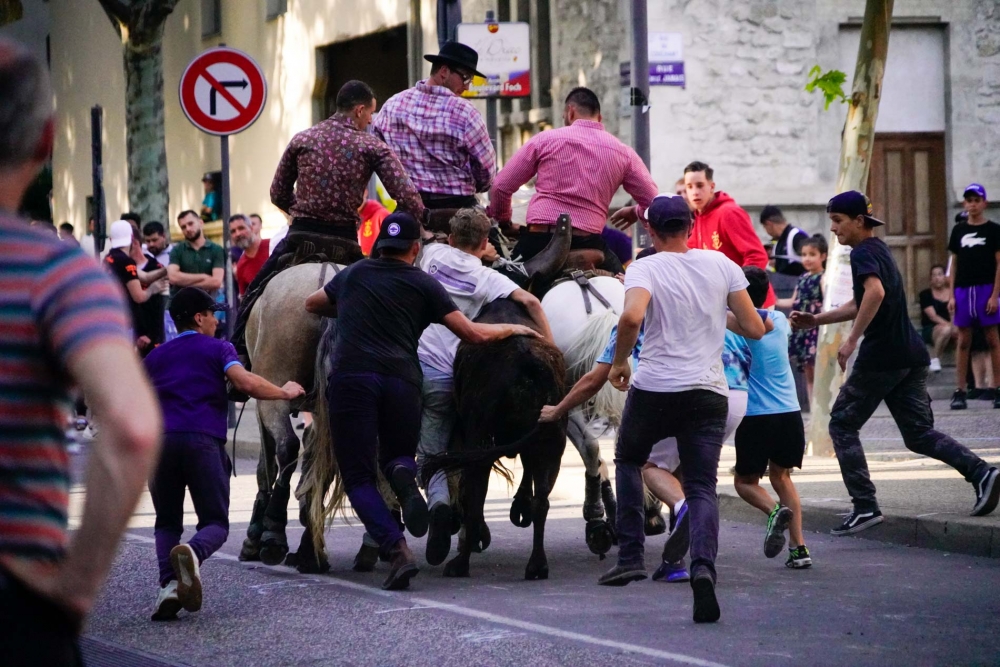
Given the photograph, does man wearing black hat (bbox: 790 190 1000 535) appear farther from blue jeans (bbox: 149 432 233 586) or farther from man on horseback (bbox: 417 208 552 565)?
blue jeans (bbox: 149 432 233 586)

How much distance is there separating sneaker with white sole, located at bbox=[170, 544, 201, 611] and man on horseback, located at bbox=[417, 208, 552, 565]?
164 centimetres

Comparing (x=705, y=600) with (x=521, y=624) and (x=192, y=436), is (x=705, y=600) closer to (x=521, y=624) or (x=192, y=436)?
(x=521, y=624)

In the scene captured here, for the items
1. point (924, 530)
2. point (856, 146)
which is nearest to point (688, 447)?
point (924, 530)

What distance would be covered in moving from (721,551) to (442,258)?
7.72 ft

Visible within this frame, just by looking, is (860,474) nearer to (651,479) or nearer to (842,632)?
(651,479)

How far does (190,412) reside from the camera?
7.56 m

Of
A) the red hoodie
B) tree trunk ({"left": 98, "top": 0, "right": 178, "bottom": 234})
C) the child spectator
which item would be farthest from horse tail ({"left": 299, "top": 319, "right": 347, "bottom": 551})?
tree trunk ({"left": 98, "top": 0, "right": 178, "bottom": 234})

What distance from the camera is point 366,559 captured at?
8859mm

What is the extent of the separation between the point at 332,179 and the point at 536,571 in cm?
249

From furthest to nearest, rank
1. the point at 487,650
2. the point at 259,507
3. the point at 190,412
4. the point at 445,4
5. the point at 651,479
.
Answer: the point at 445,4, the point at 259,507, the point at 651,479, the point at 190,412, the point at 487,650

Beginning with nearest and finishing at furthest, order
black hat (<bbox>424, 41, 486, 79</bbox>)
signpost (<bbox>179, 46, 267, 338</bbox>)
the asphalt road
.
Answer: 1. the asphalt road
2. black hat (<bbox>424, 41, 486, 79</bbox>)
3. signpost (<bbox>179, 46, 267, 338</bbox>)

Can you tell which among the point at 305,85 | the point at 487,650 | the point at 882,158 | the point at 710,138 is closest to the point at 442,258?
the point at 487,650

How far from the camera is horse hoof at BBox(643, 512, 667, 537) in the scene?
9.62 metres

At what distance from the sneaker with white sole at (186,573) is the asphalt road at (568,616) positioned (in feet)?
0.42
